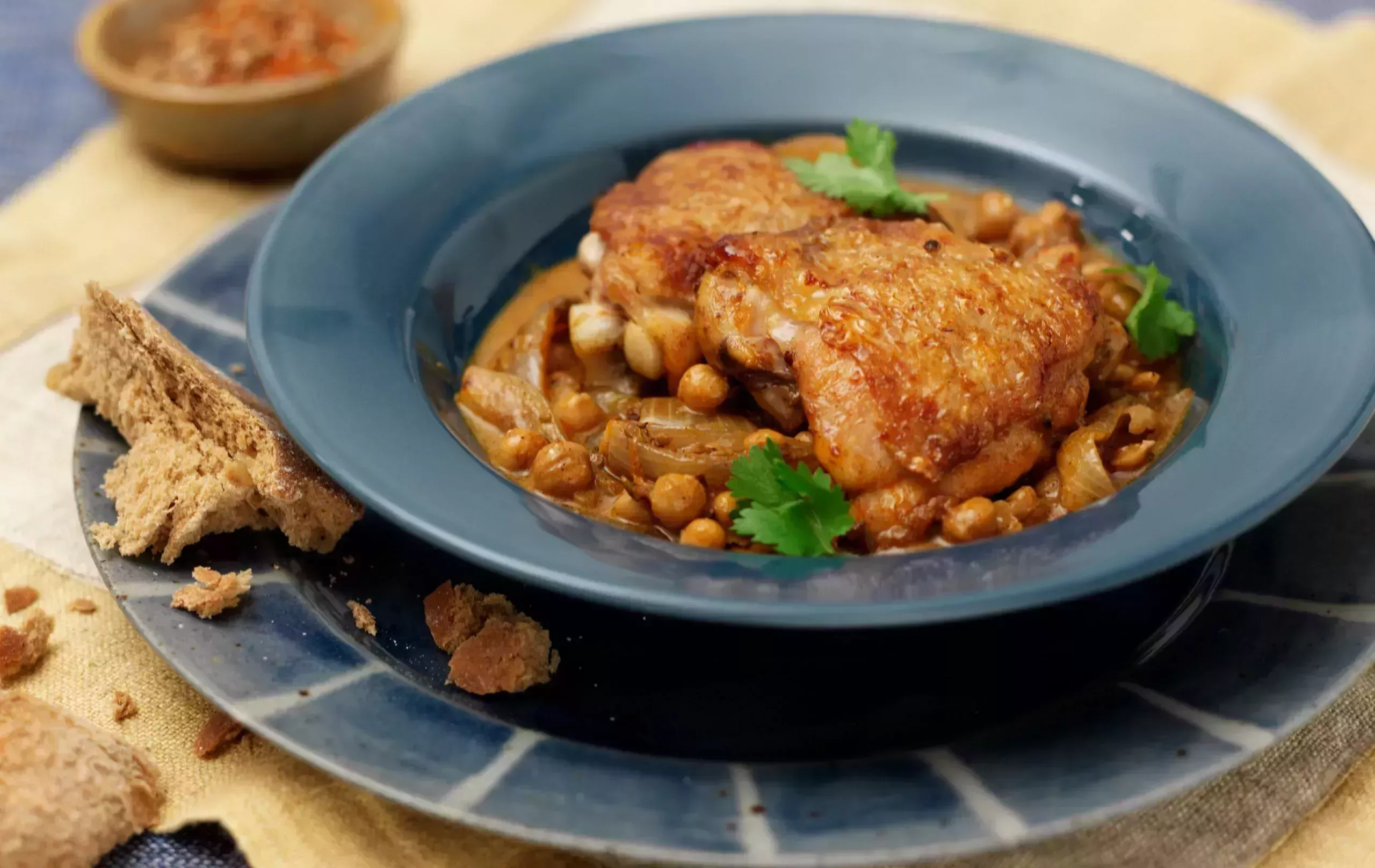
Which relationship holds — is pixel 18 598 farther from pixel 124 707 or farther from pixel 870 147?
pixel 870 147

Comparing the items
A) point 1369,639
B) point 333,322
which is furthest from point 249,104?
point 1369,639

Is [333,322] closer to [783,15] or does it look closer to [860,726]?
[860,726]

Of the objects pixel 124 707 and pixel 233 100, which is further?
pixel 233 100

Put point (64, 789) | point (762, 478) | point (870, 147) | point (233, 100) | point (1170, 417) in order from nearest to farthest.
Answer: point (64, 789), point (762, 478), point (1170, 417), point (870, 147), point (233, 100)

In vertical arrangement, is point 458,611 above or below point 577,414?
below

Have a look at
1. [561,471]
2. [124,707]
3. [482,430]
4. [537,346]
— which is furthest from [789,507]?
[124,707]

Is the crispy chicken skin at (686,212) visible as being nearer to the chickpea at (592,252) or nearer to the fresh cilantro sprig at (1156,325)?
the chickpea at (592,252)

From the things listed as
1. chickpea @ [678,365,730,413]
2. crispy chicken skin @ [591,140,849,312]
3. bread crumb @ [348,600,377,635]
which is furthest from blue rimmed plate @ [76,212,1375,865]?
crispy chicken skin @ [591,140,849,312]
